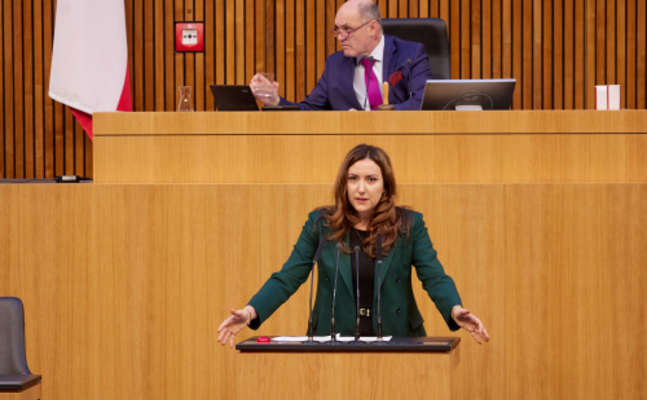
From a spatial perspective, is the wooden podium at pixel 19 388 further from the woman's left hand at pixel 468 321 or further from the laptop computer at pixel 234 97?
the laptop computer at pixel 234 97

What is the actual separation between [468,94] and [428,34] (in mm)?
1543

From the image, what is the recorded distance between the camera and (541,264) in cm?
409

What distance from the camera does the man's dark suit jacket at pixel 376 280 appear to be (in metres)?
3.12

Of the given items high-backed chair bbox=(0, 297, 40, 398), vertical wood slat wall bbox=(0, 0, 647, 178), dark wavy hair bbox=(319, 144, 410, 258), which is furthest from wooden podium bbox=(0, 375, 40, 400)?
vertical wood slat wall bbox=(0, 0, 647, 178)

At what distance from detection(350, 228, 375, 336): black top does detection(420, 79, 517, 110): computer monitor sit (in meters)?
1.37

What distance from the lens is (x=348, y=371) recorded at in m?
2.58

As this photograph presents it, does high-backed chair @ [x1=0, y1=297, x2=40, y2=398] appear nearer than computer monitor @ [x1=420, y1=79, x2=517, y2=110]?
Yes

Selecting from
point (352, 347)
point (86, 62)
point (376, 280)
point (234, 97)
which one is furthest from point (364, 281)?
point (86, 62)

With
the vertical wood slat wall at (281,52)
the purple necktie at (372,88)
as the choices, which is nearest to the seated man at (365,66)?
the purple necktie at (372,88)

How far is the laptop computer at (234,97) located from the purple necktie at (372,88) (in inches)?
40.1

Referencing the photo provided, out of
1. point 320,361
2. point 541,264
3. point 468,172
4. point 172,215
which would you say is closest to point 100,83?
point 172,215

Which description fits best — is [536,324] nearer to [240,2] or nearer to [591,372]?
[591,372]

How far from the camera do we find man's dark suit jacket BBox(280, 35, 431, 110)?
5.34 metres

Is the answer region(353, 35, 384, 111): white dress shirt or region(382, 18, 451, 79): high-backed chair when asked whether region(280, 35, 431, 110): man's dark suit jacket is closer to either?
region(353, 35, 384, 111): white dress shirt
